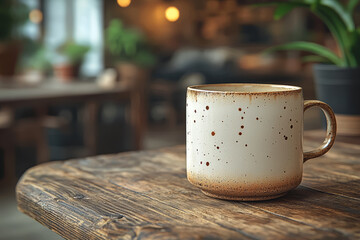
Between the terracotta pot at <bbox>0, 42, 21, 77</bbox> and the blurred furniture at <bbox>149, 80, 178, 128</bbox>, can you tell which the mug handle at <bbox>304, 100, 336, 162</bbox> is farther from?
the blurred furniture at <bbox>149, 80, 178, 128</bbox>

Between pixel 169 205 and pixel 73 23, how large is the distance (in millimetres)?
8536

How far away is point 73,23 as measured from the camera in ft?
28.4

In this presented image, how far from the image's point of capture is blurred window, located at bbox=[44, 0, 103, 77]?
28.2ft

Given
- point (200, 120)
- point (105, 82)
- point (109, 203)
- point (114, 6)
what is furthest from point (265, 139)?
point (114, 6)

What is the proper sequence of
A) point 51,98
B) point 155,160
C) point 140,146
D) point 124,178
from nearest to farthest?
point 124,178, point 155,160, point 51,98, point 140,146

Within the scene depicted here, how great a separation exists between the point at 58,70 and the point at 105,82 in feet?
1.83

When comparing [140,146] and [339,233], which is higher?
[339,233]

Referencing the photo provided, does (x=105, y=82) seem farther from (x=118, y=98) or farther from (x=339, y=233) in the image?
(x=339, y=233)

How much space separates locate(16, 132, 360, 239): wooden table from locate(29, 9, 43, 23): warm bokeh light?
825cm

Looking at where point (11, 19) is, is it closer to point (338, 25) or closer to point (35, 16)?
point (35, 16)

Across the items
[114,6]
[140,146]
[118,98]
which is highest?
[114,6]

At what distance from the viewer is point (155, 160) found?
757 mm

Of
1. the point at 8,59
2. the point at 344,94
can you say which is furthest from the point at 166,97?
the point at 344,94

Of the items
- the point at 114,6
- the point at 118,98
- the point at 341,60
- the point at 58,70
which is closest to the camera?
the point at 341,60
